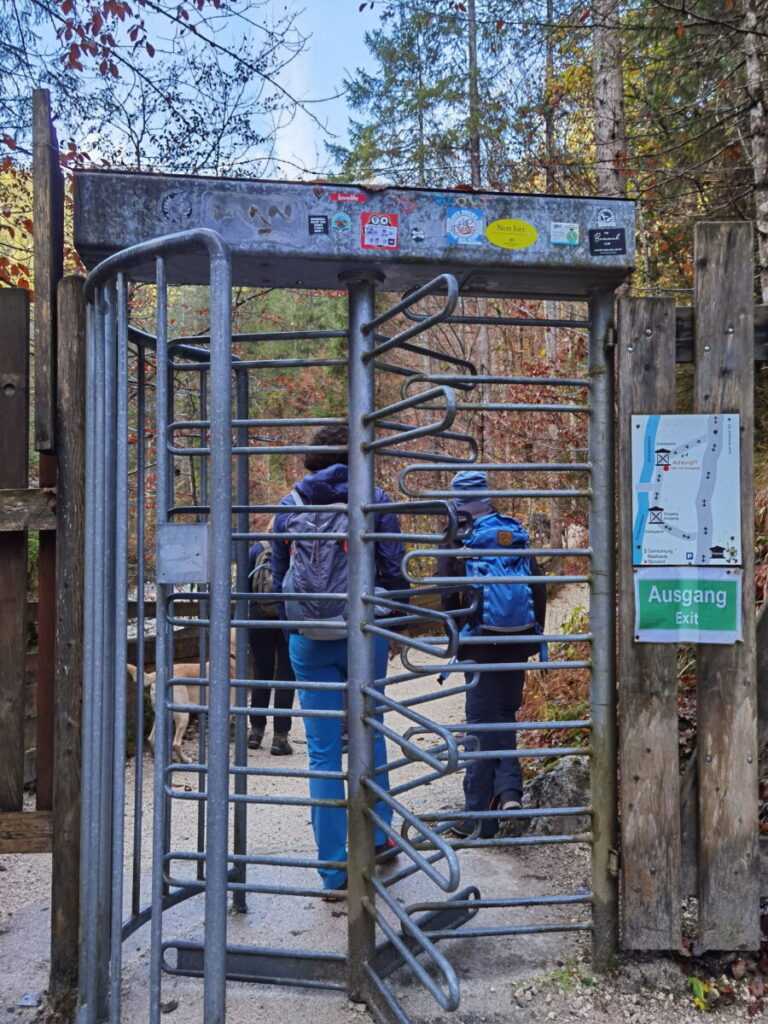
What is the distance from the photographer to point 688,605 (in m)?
3.26

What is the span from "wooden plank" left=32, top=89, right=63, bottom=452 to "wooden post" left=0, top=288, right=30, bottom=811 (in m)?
0.10

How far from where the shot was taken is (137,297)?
10.7m

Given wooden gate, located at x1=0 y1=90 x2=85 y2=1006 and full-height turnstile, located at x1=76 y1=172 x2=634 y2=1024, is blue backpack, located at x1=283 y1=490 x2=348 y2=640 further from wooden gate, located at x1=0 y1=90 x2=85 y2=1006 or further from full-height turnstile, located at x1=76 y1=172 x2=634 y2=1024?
wooden gate, located at x1=0 y1=90 x2=85 y2=1006

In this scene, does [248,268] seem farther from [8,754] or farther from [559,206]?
[8,754]

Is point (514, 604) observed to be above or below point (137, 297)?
below

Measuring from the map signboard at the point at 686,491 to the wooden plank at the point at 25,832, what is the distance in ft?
7.94

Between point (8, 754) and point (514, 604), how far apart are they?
Result: 2458mm

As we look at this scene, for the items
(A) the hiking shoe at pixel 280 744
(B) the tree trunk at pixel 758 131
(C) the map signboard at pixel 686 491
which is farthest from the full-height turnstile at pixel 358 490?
A: (B) the tree trunk at pixel 758 131

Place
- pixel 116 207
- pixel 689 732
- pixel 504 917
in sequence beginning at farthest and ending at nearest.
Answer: pixel 689 732 < pixel 504 917 < pixel 116 207

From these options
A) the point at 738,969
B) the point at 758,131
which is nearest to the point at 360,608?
the point at 738,969

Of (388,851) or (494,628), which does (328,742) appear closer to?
(388,851)

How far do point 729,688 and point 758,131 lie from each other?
195 inches

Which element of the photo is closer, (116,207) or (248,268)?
(116,207)

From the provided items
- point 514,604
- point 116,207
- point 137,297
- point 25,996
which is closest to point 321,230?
point 116,207
